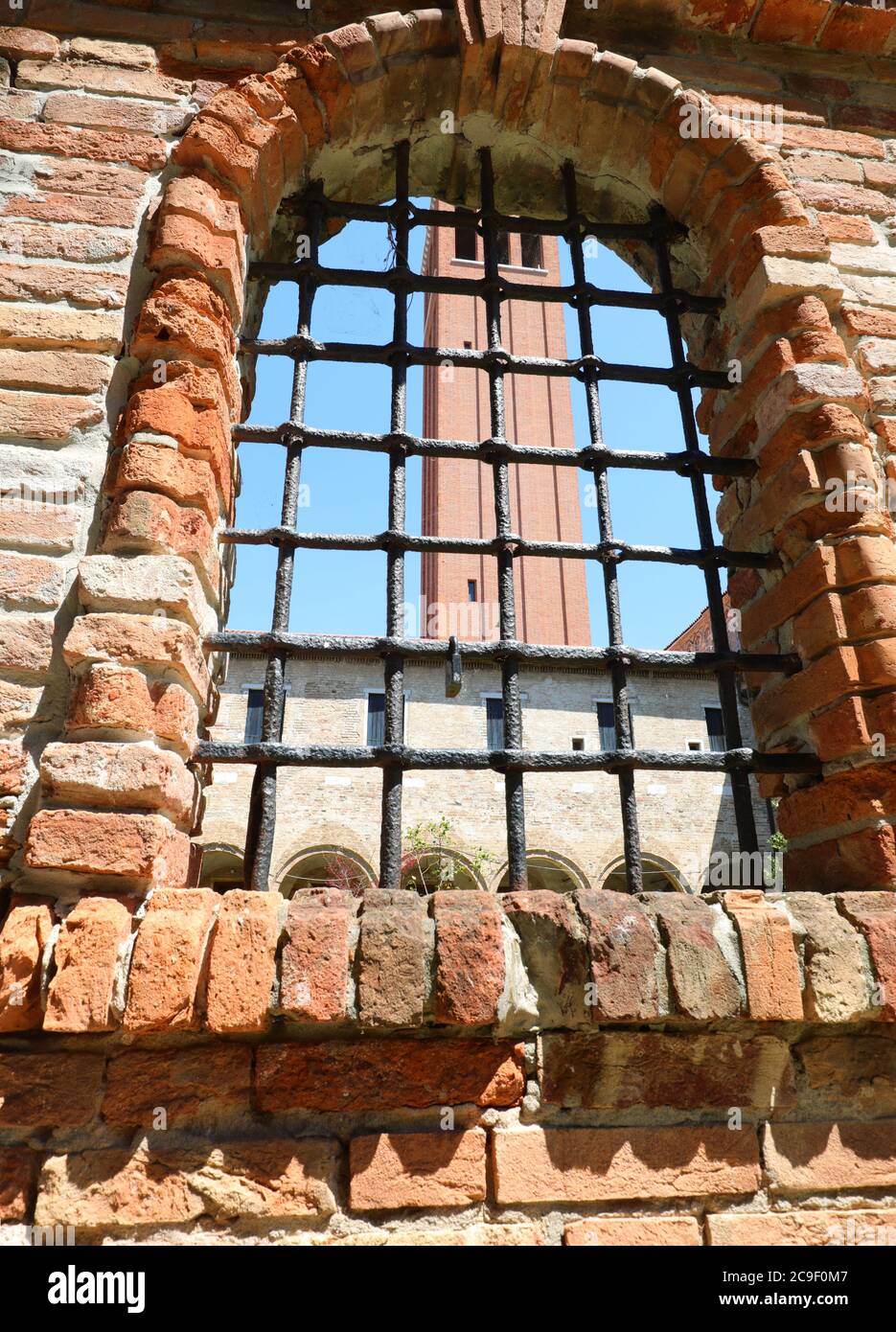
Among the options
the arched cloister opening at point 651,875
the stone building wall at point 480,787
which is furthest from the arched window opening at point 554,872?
the arched cloister opening at point 651,875

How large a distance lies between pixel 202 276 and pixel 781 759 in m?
1.83

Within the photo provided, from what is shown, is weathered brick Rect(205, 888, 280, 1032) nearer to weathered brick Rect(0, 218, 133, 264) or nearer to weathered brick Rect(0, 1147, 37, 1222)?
weathered brick Rect(0, 1147, 37, 1222)

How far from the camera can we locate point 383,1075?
1.39 metres

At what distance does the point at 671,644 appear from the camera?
18156mm

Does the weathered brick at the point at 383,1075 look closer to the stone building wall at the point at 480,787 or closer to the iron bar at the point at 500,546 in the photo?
the iron bar at the point at 500,546

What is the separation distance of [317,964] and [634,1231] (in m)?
0.71

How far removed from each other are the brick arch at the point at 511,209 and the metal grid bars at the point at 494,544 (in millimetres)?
115

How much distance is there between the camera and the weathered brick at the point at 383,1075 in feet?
4.47

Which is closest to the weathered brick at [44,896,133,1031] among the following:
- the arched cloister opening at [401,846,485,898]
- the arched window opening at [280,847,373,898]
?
the arched cloister opening at [401,846,485,898]

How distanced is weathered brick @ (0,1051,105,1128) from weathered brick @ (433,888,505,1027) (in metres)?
0.58

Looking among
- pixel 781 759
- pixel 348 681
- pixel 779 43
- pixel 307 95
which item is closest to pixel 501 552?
pixel 781 759

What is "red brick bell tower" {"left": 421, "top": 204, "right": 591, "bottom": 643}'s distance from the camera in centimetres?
1794

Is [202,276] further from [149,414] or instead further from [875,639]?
[875,639]

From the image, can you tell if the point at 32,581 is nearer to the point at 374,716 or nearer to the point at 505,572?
the point at 505,572
